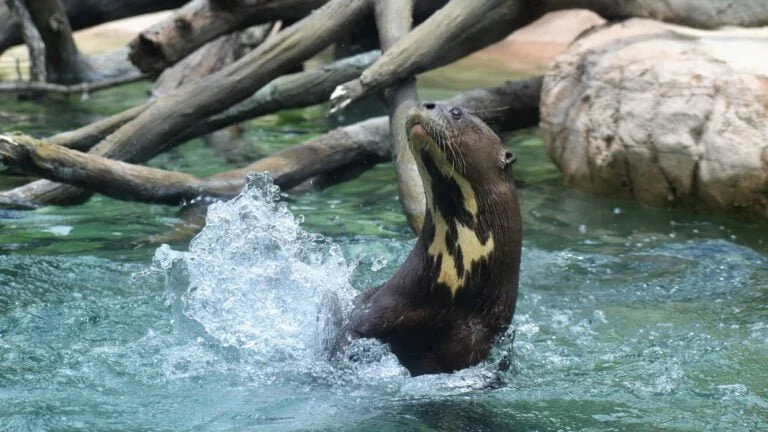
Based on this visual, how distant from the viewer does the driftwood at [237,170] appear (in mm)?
5059

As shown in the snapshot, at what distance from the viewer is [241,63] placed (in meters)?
6.25

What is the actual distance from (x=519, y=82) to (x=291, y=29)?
1.90 meters

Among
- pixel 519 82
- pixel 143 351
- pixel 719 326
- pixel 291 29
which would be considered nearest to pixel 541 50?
pixel 519 82

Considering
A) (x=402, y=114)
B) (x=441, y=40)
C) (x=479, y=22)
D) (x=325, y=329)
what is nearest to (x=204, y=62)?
(x=479, y=22)

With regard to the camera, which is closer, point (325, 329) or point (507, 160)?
point (507, 160)

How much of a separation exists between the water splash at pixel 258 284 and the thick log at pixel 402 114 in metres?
0.81

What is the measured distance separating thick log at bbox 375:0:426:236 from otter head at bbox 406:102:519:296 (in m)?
1.28

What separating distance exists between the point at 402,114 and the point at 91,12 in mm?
3778

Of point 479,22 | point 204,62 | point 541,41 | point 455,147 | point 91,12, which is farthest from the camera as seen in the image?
point 541,41

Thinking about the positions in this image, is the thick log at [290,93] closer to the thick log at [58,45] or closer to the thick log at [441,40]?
the thick log at [441,40]

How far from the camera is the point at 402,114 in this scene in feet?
19.2

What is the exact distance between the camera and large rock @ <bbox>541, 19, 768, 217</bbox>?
5.80 m

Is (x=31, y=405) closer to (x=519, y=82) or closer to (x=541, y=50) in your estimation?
(x=519, y=82)

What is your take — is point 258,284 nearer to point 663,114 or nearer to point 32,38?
point 663,114
